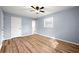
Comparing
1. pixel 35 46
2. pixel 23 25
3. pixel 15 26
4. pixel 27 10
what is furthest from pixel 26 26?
pixel 35 46

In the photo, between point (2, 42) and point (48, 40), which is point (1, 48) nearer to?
point (2, 42)

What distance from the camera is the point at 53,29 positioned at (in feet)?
5.71

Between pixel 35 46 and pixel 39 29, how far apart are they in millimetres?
363

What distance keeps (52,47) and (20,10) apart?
0.95 metres

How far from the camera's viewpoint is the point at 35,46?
1648mm

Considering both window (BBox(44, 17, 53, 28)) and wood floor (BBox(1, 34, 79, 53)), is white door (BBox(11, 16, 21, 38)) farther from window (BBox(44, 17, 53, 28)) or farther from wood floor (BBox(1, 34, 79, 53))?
window (BBox(44, 17, 53, 28))

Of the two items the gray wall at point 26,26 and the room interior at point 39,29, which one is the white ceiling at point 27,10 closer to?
the room interior at point 39,29

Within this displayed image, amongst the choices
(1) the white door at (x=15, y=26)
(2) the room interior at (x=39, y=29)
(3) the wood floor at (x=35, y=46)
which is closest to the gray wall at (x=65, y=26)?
(2) the room interior at (x=39, y=29)

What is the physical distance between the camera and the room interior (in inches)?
63.6

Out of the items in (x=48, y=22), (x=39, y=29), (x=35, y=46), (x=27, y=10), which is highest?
(x=27, y=10)

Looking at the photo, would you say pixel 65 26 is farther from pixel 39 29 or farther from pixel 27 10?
pixel 27 10
